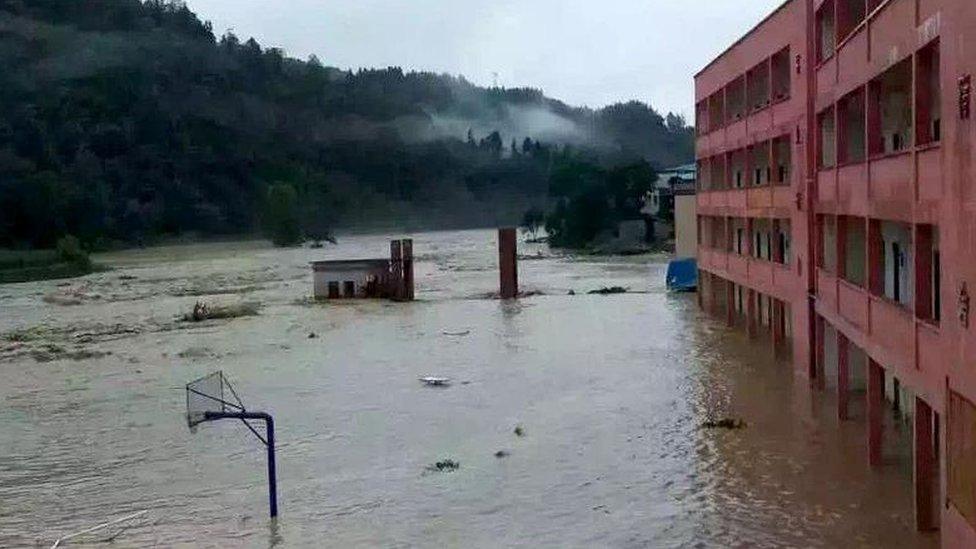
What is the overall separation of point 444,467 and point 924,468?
6.89 metres

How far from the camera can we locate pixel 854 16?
18.2 m

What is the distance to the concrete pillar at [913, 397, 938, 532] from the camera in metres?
11.1

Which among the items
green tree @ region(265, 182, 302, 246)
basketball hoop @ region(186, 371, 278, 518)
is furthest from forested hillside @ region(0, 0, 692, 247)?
basketball hoop @ region(186, 371, 278, 518)

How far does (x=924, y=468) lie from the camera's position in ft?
36.8

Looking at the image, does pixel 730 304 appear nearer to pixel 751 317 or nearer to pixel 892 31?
pixel 751 317

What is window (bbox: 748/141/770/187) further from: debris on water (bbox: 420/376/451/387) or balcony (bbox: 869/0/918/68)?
balcony (bbox: 869/0/918/68)

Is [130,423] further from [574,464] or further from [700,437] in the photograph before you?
[700,437]

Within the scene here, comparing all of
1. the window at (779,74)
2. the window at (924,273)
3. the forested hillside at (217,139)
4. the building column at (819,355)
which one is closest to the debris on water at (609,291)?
the window at (779,74)

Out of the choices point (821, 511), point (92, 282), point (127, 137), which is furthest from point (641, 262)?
point (127, 137)

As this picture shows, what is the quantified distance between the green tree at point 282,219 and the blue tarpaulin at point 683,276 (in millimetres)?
73395

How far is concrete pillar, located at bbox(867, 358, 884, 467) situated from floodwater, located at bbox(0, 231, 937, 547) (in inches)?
10.5

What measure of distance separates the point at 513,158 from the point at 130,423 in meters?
144

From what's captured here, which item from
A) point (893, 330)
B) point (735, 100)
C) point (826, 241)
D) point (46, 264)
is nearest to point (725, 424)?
point (826, 241)

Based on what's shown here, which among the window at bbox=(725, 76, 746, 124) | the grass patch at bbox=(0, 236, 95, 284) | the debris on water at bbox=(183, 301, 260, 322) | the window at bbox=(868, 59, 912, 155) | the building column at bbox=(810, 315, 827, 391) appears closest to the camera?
the window at bbox=(868, 59, 912, 155)
